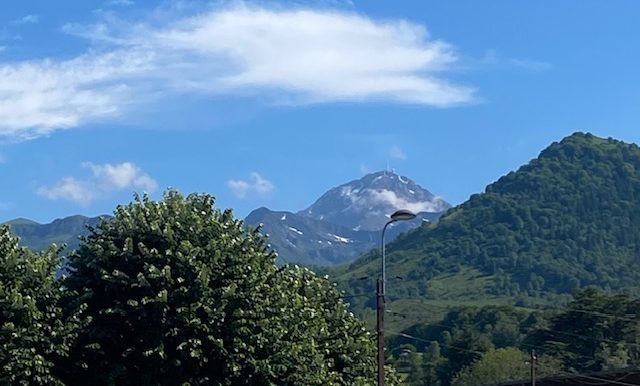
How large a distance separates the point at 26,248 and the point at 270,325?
27.3ft

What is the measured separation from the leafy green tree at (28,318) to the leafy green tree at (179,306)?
80 cm

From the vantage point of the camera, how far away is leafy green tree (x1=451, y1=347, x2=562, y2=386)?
110100 millimetres

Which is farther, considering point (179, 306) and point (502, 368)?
point (502, 368)

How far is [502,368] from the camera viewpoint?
113m

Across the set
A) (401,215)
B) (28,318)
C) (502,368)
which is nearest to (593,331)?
(502,368)

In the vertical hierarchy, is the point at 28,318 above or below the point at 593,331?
below

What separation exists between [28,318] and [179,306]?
15.3ft

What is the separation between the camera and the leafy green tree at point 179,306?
36031 millimetres

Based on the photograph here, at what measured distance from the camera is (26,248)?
36.9 metres

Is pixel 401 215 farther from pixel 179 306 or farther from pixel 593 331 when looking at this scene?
pixel 593 331

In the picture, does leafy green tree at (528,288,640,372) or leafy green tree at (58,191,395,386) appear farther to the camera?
leafy green tree at (528,288,640,372)

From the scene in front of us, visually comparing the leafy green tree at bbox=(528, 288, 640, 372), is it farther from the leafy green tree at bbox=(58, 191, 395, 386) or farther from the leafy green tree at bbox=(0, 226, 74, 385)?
the leafy green tree at bbox=(0, 226, 74, 385)

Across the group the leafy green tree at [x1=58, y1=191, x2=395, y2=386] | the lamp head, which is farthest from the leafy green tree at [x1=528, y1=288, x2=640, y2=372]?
the lamp head

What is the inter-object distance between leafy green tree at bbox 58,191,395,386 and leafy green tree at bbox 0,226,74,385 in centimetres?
80
